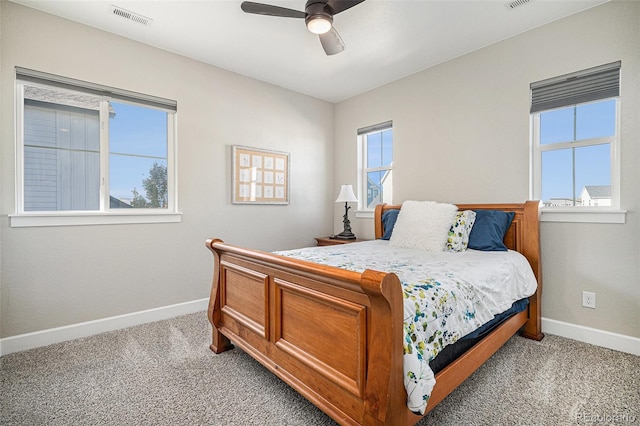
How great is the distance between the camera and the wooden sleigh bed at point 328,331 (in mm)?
1114

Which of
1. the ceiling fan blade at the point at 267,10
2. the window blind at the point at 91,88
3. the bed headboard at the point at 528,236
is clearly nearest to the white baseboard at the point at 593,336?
the bed headboard at the point at 528,236

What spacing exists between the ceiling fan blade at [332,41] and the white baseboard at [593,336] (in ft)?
9.22

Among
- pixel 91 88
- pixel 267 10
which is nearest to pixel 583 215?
pixel 267 10

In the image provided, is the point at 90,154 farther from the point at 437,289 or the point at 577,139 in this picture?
the point at 577,139

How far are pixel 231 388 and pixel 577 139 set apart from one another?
322 centimetres

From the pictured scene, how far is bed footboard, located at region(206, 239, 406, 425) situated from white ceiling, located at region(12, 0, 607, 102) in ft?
6.20

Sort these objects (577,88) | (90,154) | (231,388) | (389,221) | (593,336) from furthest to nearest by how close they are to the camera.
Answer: (389,221), (90,154), (577,88), (593,336), (231,388)

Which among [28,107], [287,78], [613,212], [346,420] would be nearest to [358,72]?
[287,78]

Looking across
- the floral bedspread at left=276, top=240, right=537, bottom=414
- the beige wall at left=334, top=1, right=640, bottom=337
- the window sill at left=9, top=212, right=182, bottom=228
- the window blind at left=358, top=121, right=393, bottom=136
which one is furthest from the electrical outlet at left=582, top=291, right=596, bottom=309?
the window sill at left=9, top=212, right=182, bottom=228

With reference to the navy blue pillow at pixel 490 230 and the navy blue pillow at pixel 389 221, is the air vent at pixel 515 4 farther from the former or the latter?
the navy blue pillow at pixel 389 221

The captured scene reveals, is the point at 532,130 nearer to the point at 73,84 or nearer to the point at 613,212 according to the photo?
the point at 613,212

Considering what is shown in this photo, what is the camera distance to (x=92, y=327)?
2562 millimetres

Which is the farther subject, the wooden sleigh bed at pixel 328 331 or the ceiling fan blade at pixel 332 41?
the ceiling fan blade at pixel 332 41

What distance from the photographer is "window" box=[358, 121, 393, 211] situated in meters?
3.89
